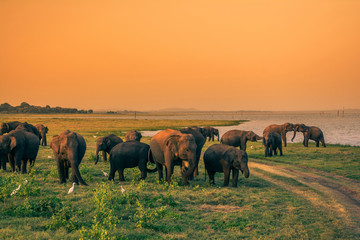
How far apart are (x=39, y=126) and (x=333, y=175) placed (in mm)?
30958

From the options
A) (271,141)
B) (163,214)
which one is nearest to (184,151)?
(163,214)

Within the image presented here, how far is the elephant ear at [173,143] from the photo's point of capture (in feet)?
50.4

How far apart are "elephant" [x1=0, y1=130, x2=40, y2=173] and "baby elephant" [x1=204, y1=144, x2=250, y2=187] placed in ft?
34.1

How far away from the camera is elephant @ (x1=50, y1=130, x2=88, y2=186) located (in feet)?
49.5

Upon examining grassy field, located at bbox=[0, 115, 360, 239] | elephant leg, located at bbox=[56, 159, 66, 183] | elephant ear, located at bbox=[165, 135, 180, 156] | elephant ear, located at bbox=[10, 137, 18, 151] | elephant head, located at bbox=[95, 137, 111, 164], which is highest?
elephant ear, located at bbox=[165, 135, 180, 156]

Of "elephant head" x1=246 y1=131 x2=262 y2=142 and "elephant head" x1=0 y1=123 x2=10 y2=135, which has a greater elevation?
"elephant head" x1=0 y1=123 x2=10 y2=135

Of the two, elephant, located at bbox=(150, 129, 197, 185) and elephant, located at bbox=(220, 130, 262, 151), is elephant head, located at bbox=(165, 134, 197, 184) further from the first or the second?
elephant, located at bbox=(220, 130, 262, 151)

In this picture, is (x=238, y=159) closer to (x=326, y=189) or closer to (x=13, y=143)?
(x=326, y=189)

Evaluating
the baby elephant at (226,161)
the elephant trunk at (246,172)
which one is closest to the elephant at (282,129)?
the baby elephant at (226,161)

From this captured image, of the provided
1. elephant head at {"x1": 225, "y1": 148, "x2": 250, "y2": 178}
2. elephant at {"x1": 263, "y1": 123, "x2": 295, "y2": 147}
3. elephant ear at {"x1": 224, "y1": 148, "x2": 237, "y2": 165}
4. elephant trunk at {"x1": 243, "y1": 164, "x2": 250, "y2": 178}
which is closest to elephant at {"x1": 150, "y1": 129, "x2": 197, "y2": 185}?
elephant ear at {"x1": 224, "y1": 148, "x2": 237, "y2": 165}

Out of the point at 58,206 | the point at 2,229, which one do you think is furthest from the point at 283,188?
Answer: the point at 2,229

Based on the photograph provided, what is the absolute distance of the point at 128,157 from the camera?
16.9m

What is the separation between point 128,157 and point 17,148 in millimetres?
6550

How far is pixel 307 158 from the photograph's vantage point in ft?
92.7
